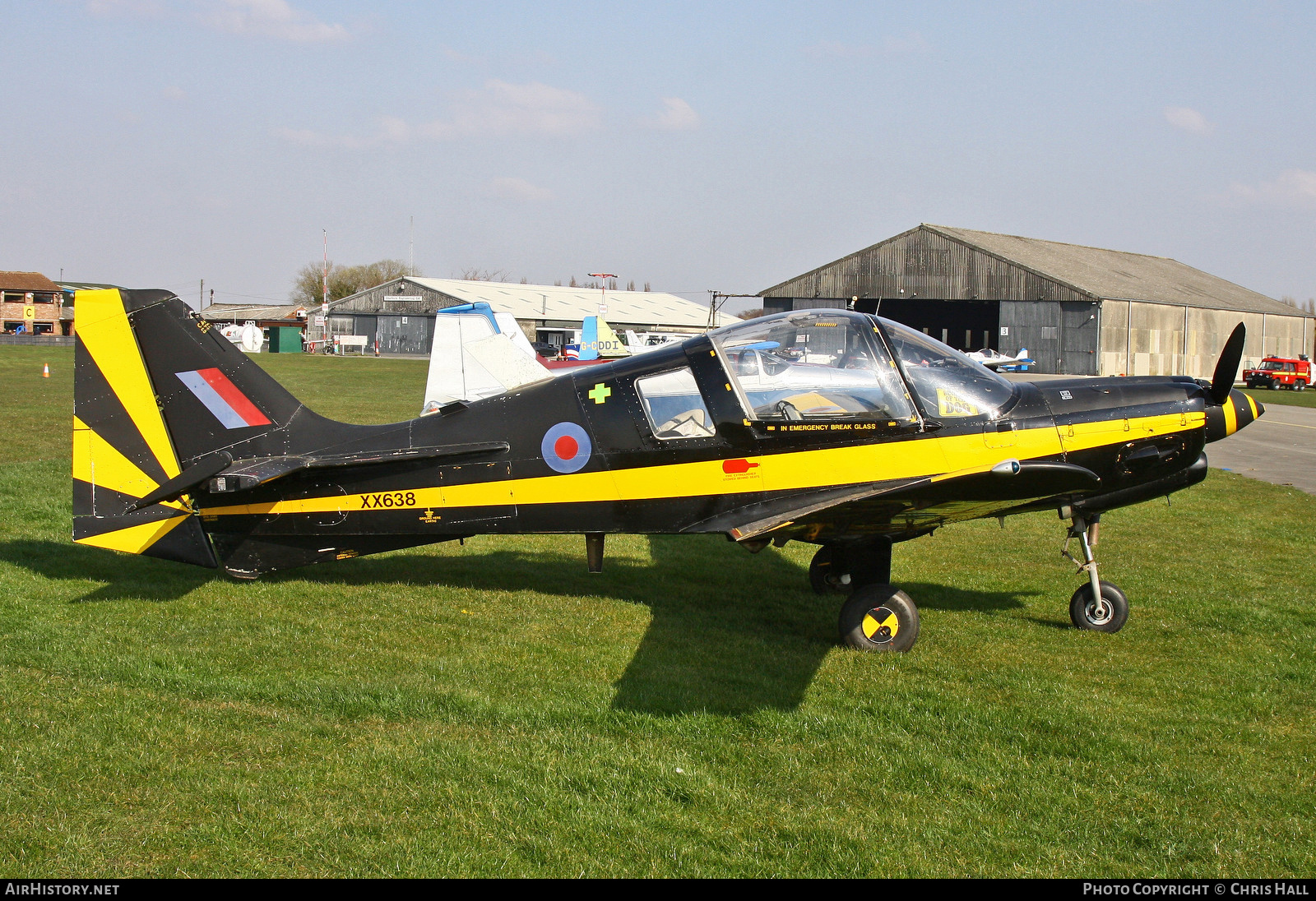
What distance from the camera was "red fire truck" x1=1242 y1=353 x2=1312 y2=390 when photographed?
5025 cm

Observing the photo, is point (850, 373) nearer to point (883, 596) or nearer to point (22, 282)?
point (883, 596)

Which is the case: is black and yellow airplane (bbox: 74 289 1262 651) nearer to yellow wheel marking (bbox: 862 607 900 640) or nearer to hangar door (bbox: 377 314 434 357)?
yellow wheel marking (bbox: 862 607 900 640)

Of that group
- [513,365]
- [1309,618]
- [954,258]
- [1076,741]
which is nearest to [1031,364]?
[954,258]

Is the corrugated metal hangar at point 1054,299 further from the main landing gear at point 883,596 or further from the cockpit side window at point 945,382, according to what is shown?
the cockpit side window at point 945,382

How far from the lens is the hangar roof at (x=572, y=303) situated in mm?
87438

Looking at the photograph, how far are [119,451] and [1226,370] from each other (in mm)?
8186

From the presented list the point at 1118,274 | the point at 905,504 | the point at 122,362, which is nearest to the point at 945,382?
the point at 905,504

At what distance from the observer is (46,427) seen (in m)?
20.6

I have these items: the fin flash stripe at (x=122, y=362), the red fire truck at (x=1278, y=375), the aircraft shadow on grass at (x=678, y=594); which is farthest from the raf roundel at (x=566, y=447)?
the red fire truck at (x=1278, y=375)

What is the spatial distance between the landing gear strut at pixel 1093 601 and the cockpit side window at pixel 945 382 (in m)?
1.19

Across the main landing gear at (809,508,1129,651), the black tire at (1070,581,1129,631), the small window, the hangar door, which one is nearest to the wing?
the main landing gear at (809,508,1129,651)

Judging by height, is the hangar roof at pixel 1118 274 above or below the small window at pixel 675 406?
above

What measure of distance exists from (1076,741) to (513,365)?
11.4 m
